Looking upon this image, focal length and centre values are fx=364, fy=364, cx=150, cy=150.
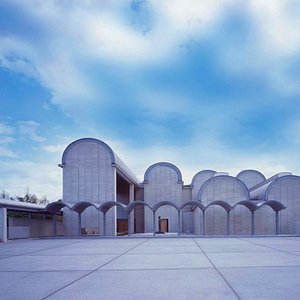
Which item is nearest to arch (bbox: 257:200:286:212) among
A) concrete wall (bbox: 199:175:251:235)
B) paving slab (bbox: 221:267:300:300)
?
concrete wall (bbox: 199:175:251:235)

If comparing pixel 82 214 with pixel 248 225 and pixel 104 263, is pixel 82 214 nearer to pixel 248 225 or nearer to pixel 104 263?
pixel 248 225

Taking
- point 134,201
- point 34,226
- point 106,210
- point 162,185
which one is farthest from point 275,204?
point 34,226

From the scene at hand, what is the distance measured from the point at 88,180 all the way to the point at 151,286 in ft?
93.2

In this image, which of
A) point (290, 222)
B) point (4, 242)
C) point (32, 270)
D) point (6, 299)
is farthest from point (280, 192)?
point (6, 299)

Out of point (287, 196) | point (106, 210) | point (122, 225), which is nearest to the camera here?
point (106, 210)

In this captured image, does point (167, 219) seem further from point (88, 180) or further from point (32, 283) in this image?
point (32, 283)

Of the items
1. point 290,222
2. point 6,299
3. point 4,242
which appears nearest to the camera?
point 6,299

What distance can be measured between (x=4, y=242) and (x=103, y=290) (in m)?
19.7

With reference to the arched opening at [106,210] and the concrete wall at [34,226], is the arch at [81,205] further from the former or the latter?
the concrete wall at [34,226]

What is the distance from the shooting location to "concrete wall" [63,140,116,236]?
3538cm

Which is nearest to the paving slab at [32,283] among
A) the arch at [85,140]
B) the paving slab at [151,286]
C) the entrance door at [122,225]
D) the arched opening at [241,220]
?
the paving slab at [151,286]

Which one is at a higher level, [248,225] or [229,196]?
→ [229,196]

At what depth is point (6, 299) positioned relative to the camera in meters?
7.00

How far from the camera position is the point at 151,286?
7.84m
